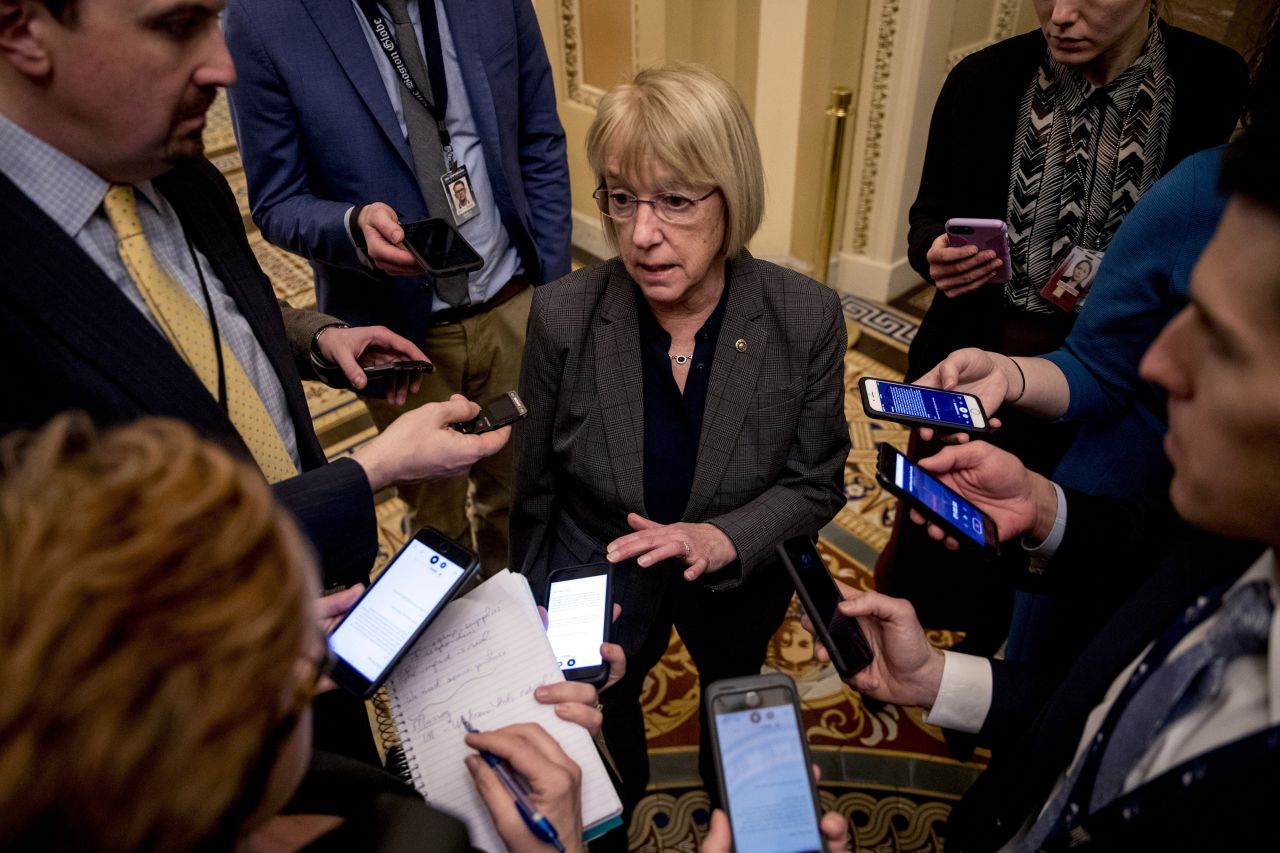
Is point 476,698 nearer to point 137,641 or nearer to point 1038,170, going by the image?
point 137,641

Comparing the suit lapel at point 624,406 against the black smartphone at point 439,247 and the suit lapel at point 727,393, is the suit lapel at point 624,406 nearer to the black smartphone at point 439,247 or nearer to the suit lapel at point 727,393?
the suit lapel at point 727,393

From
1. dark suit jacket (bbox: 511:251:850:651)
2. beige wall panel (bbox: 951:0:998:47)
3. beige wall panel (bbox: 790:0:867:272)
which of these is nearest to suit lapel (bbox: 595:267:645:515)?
dark suit jacket (bbox: 511:251:850:651)

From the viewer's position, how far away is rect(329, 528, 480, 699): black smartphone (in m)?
1.22

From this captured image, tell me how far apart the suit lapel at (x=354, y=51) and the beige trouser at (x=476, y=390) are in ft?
2.02

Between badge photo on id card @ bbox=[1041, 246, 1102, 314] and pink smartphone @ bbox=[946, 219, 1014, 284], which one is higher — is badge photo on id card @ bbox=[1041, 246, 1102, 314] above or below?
below

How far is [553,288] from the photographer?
174cm

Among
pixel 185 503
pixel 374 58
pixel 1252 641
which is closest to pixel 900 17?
pixel 374 58

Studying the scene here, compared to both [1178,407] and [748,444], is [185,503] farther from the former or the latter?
[748,444]

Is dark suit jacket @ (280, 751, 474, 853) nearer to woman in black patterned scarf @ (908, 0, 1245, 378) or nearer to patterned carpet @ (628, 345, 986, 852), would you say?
patterned carpet @ (628, 345, 986, 852)

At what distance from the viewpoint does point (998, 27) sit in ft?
12.2

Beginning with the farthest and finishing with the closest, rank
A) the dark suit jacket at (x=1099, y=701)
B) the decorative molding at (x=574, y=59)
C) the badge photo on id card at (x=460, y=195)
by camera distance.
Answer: the decorative molding at (x=574, y=59), the badge photo on id card at (x=460, y=195), the dark suit jacket at (x=1099, y=701)

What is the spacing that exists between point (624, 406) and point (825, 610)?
23.2 inches

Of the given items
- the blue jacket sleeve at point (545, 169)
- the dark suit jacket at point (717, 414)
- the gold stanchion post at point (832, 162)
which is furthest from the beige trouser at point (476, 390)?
the gold stanchion post at point (832, 162)

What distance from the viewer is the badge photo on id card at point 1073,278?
79.3 inches
